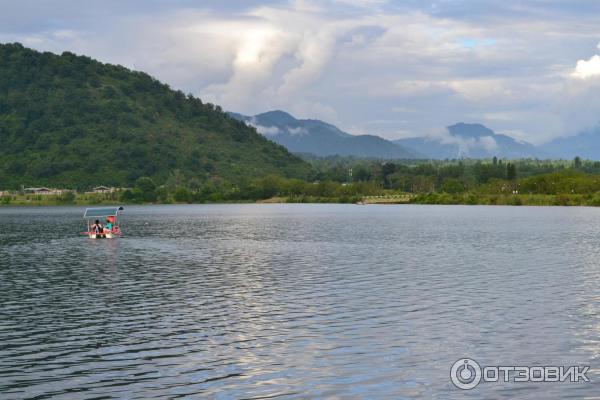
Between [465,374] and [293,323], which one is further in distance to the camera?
[293,323]

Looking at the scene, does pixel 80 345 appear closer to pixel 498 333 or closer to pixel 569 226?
pixel 498 333

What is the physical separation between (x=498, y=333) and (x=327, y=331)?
10527mm

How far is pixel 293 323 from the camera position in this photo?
4706cm

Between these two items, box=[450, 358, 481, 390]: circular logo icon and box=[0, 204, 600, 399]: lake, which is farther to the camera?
box=[0, 204, 600, 399]: lake

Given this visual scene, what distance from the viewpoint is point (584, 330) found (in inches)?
1731

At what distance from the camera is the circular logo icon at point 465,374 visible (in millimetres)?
32875

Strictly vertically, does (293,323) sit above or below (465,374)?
above

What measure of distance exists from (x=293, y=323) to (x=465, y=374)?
1524cm

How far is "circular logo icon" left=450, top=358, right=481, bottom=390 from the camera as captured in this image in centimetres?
3288

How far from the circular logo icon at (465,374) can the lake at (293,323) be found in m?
0.46

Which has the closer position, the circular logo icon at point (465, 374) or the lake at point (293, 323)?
the circular logo icon at point (465, 374)

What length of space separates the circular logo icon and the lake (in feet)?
1.52

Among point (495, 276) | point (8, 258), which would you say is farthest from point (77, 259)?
point (495, 276)

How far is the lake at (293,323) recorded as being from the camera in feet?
109
